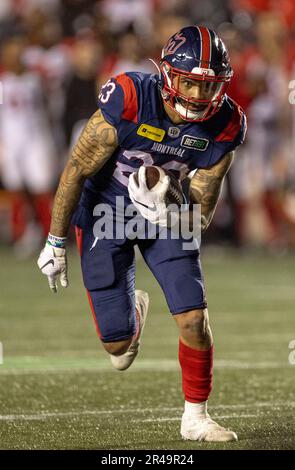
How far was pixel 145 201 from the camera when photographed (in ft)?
14.4

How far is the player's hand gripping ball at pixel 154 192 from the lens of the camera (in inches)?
172

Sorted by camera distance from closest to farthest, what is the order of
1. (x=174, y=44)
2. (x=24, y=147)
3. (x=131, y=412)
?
(x=174, y=44) < (x=131, y=412) < (x=24, y=147)

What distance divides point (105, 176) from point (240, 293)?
4.14 metres

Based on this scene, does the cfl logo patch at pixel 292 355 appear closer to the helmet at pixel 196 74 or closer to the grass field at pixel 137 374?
the grass field at pixel 137 374

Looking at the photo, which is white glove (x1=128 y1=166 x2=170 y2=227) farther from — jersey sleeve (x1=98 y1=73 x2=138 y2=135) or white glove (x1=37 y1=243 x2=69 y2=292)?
white glove (x1=37 y1=243 x2=69 y2=292)

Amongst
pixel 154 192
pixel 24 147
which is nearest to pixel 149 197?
pixel 154 192

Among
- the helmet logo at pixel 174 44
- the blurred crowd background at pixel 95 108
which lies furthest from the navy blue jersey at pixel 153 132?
the blurred crowd background at pixel 95 108

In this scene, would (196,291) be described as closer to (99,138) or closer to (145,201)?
(145,201)

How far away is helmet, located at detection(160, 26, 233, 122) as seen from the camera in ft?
14.5

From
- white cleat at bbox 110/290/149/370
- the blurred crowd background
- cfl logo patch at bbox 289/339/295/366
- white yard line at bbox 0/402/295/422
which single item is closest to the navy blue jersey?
white cleat at bbox 110/290/149/370

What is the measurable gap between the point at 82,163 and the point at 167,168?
0.38 metres

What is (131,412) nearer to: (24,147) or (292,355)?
(292,355)

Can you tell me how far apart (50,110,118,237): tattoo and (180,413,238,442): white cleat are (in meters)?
0.89

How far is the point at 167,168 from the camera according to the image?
4.71 meters
